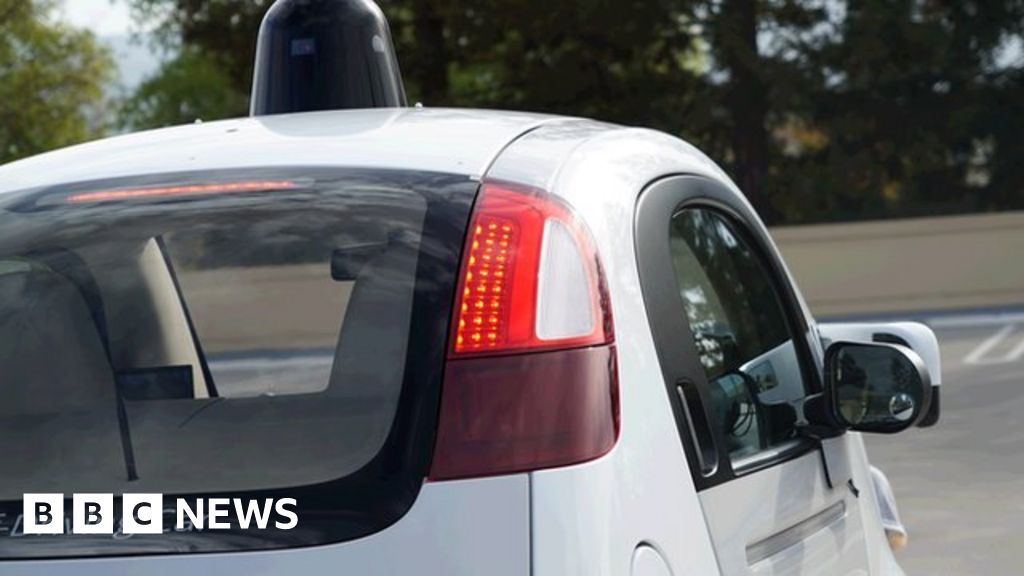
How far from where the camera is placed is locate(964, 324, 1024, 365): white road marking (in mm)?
20375

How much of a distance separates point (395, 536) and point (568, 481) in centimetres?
24

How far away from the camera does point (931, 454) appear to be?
1314cm

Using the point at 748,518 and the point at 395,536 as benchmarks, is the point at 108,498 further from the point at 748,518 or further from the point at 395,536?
the point at 748,518

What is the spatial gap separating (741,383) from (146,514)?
1.26 metres

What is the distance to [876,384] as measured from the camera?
363cm

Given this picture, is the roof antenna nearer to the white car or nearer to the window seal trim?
the white car

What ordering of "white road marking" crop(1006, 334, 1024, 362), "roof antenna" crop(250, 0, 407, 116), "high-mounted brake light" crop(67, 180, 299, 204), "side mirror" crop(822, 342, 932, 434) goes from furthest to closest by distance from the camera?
1. "white road marking" crop(1006, 334, 1024, 362)
2. "roof antenna" crop(250, 0, 407, 116)
3. "side mirror" crop(822, 342, 932, 434)
4. "high-mounted brake light" crop(67, 180, 299, 204)

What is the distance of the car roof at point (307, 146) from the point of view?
303cm

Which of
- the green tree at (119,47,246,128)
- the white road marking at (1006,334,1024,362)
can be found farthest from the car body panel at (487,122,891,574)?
the green tree at (119,47,246,128)

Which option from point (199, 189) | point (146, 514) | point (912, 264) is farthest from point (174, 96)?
point (146, 514)

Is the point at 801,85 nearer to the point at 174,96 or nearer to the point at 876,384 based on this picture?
the point at 174,96

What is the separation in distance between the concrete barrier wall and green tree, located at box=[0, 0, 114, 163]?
21492mm

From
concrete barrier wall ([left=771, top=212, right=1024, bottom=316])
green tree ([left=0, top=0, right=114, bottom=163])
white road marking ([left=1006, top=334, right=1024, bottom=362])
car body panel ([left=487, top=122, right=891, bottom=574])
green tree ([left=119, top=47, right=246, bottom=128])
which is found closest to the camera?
car body panel ([left=487, top=122, right=891, bottom=574])

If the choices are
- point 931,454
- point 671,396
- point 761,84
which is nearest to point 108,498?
point 671,396
